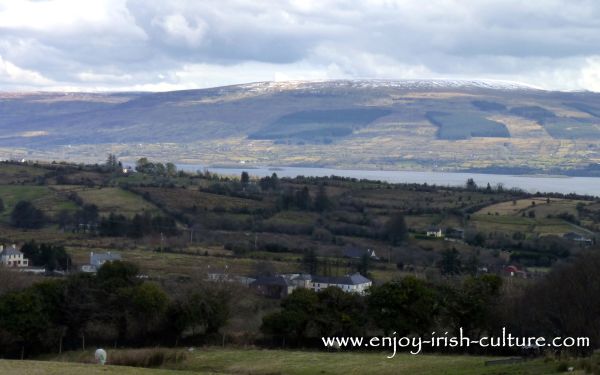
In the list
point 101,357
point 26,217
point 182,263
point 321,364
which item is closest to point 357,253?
point 182,263

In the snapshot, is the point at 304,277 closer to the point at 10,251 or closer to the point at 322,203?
the point at 10,251

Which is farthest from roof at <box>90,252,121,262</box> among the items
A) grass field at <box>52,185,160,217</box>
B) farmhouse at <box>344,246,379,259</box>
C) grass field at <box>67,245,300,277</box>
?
grass field at <box>52,185,160,217</box>

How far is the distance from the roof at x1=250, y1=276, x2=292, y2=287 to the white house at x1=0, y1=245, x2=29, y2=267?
18.7m

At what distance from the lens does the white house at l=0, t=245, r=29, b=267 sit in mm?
68688

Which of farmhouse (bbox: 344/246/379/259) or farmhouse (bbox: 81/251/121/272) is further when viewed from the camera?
farmhouse (bbox: 344/246/379/259)

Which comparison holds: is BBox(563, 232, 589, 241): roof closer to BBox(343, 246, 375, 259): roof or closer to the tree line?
BBox(343, 246, 375, 259): roof

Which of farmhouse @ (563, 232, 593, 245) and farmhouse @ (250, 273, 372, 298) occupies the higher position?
farmhouse @ (563, 232, 593, 245)

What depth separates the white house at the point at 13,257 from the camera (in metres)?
68.7

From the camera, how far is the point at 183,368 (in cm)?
3186

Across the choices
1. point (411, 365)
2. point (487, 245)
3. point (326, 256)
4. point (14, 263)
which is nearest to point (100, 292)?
point (411, 365)

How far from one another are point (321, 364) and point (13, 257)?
1747 inches

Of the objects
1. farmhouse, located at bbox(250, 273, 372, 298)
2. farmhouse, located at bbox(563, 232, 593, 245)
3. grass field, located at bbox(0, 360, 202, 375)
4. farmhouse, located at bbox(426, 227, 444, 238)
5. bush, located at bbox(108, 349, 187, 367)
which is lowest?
farmhouse, located at bbox(250, 273, 372, 298)

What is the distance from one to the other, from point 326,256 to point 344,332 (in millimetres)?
39940

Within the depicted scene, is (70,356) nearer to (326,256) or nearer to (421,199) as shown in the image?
(326,256)
